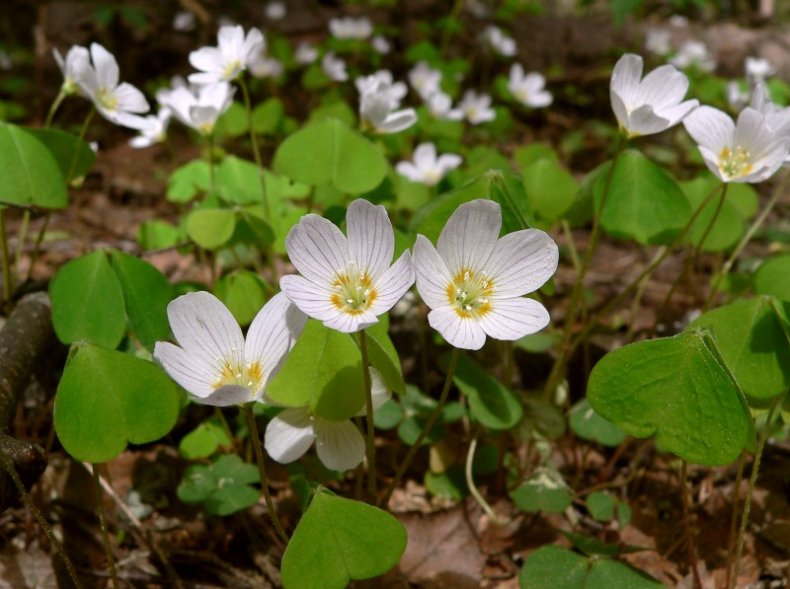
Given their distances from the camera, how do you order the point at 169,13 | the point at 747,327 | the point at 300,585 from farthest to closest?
the point at 169,13
the point at 747,327
the point at 300,585

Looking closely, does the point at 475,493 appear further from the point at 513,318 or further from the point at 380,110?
the point at 380,110

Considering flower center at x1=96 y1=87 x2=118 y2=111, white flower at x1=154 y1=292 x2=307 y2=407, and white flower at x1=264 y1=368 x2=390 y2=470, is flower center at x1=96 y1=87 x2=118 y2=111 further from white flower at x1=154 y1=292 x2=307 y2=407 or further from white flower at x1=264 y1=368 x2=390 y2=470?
white flower at x1=264 y1=368 x2=390 y2=470

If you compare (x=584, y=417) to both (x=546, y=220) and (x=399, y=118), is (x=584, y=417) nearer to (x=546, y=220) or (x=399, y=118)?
(x=546, y=220)

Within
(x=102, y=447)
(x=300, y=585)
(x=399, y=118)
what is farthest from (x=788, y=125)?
(x=102, y=447)

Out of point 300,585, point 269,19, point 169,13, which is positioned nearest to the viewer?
point 300,585

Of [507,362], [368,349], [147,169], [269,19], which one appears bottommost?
A: [147,169]

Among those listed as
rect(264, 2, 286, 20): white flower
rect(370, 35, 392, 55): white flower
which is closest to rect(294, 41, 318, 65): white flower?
rect(370, 35, 392, 55): white flower

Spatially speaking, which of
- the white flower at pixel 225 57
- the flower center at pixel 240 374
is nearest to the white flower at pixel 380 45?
the white flower at pixel 225 57

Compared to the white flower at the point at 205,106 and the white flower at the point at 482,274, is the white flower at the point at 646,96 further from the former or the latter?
the white flower at the point at 205,106

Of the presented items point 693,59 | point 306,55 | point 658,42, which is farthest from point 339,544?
point 658,42
